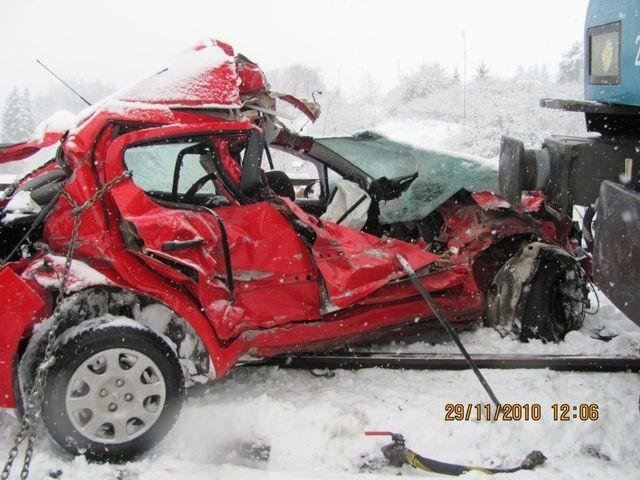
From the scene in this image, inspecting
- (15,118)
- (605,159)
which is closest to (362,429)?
(605,159)

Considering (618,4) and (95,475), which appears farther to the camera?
(618,4)

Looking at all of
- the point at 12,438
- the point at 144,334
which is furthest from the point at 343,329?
the point at 12,438

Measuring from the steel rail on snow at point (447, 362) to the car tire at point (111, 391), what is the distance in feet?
3.14

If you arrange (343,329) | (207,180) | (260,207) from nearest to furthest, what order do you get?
(260,207), (343,329), (207,180)

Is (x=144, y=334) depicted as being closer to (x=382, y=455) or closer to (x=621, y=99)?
(x=382, y=455)

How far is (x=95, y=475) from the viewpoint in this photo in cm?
283

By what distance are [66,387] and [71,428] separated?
220 mm

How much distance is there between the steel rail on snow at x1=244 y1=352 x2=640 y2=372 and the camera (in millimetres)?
3863

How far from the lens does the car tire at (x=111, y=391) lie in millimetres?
2891

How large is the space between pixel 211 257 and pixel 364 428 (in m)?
1.36

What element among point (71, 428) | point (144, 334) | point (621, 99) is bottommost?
point (71, 428)

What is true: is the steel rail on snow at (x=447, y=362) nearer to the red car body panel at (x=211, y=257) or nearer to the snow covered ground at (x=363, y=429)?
the snow covered ground at (x=363, y=429)
